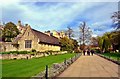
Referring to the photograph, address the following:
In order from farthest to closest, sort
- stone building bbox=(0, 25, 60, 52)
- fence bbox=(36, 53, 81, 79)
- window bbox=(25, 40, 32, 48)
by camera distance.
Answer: window bbox=(25, 40, 32, 48) → stone building bbox=(0, 25, 60, 52) → fence bbox=(36, 53, 81, 79)

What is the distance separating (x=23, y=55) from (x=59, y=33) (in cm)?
7076

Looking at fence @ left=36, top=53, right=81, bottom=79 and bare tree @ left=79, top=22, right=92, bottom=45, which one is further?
bare tree @ left=79, top=22, right=92, bottom=45

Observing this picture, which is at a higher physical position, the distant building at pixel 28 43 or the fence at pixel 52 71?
the distant building at pixel 28 43

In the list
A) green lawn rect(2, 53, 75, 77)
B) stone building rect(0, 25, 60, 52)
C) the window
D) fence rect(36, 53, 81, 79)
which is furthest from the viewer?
the window

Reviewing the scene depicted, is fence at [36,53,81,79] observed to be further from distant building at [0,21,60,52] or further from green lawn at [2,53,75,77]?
distant building at [0,21,60,52]

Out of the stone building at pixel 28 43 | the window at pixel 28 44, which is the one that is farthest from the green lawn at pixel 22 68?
the window at pixel 28 44

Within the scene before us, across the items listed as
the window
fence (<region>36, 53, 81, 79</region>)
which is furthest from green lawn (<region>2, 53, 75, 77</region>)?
the window

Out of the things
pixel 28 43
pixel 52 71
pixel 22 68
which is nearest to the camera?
pixel 52 71

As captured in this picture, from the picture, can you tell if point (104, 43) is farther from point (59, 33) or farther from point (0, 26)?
point (0, 26)

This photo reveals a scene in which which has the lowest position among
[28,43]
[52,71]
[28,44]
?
[52,71]

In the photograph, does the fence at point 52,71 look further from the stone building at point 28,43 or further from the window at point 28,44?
the window at point 28,44

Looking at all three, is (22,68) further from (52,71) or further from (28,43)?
(28,43)

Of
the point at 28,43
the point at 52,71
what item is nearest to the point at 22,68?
the point at 52,71

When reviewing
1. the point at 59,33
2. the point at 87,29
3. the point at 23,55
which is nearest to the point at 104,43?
the point at 87,29
